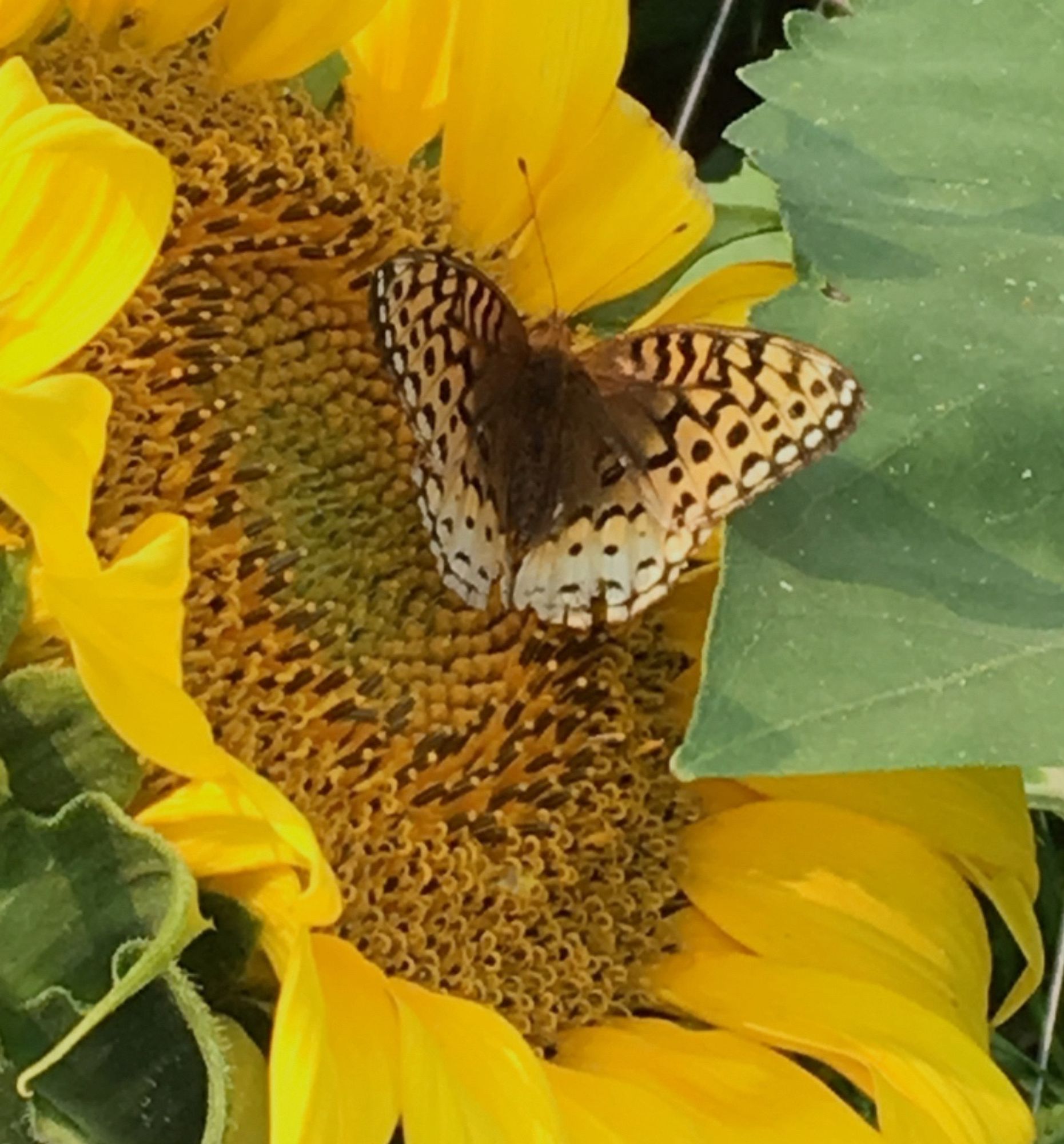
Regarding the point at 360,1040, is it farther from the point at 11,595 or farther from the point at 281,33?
the point at 281,33

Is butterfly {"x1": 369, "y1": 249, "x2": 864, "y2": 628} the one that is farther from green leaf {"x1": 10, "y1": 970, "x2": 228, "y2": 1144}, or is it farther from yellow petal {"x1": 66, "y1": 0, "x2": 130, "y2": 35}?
green leaf {"x1": 10, "y1": 970, "x2": 228, "y2": 1144}

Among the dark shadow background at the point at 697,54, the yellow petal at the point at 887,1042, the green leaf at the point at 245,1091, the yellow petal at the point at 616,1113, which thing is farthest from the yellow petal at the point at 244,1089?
the dark shadow background at the point at 697,54

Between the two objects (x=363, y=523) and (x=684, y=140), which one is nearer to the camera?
(x=363, y=523)

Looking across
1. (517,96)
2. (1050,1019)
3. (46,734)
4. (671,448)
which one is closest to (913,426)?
(671,448)

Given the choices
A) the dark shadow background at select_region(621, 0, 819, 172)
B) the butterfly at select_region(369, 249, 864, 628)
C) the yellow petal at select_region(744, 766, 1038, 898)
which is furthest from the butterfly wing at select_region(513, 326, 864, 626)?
the dark shadow background at select_region(621, 0, 819, 172)

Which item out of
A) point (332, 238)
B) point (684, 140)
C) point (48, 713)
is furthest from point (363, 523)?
point (684, 140)

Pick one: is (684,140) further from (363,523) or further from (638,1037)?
(638,1037)
